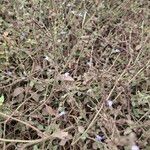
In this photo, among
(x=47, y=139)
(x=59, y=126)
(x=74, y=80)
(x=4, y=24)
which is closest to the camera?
(x=47, y=139)

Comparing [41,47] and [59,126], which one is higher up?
[41,47]

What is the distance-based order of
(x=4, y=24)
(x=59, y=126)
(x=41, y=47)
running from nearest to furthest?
(x=59, y=126), (x=41, y=47), (x=4, y=24)

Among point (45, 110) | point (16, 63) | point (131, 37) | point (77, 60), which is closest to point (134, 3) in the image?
point (131, 37)

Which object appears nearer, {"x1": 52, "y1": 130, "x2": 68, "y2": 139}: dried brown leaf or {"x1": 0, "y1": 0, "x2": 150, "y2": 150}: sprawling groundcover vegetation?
{"x1": 52, "y1": 130, "x2": 68, "y2": 139}: dried brown leaf

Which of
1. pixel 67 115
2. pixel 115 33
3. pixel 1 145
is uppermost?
pixel 115 33

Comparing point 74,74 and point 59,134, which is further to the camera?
point 74,74

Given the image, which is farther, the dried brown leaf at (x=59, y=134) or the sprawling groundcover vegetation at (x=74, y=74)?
the sprawling groundcover vegetation at (x=74, y=74)

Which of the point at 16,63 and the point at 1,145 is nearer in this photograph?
the point at 1,145

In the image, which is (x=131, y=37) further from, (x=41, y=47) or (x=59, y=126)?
(x=59, y=126)
